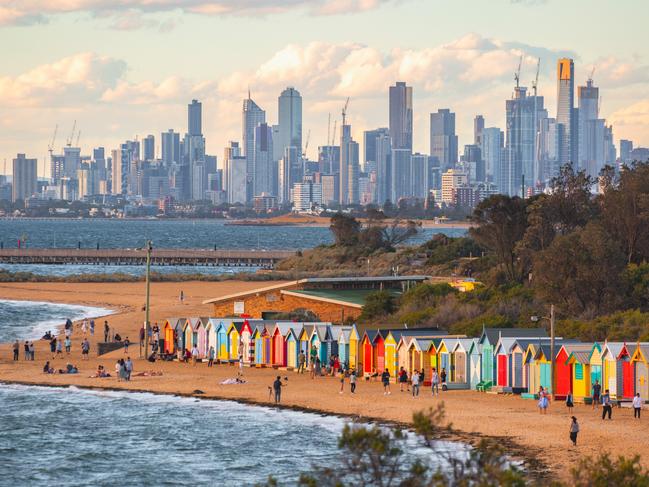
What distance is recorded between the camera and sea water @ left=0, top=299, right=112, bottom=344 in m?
67.2

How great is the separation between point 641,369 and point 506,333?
6.45m

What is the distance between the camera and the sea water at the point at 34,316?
67.2 metres

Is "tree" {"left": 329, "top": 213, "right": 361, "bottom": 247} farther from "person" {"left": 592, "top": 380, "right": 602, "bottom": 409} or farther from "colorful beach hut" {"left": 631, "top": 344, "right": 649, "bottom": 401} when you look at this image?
"colorful beach hut" {"left": 631, "top": 344, "right": 649, "bottom": 401}

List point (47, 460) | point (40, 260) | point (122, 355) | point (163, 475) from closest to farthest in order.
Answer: point (163, 475), point (47, 460), point (122, 355), point (40, 260)

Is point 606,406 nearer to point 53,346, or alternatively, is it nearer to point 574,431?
point 574,431

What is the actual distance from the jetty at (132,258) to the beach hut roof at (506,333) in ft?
304

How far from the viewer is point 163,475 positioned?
32500 mm

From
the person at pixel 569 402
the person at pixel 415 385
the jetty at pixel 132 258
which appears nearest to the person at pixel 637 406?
the person at pixel 569 402

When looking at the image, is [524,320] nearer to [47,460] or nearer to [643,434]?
[643,434]

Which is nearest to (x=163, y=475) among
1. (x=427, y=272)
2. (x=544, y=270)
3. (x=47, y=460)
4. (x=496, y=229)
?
(x=47, y=460)

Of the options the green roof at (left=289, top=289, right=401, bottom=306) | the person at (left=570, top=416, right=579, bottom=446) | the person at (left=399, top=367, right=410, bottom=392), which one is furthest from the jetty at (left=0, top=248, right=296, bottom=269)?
the person at (left=570, top=416, right=579, bottom=446)

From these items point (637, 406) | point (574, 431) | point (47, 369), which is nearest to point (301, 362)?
point (47, 369)

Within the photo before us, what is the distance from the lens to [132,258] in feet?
465

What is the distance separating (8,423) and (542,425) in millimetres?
15316
